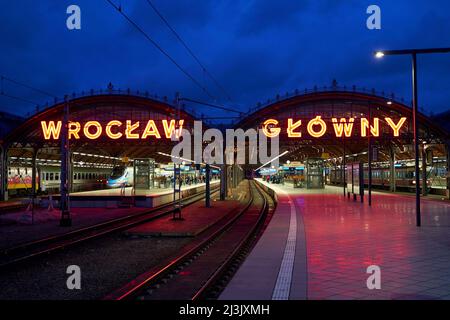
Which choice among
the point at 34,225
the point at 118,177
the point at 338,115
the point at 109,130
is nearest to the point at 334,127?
the point at 338,115

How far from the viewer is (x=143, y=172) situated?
44688 millimetres

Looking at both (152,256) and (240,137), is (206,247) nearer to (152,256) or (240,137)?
(152,256)

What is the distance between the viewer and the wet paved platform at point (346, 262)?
25.4 feet

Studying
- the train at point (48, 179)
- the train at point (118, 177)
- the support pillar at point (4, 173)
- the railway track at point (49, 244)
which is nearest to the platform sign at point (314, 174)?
the train at point (118, 177)

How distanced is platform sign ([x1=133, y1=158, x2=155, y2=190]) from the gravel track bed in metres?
27.6

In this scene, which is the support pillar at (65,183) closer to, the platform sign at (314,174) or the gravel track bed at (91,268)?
the gravel track bed at (91,268)

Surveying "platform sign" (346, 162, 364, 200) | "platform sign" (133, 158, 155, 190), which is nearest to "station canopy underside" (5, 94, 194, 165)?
"platform sign" (133, 158, 155, 190)

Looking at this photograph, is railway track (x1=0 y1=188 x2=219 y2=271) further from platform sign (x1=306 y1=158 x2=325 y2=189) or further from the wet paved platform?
platform sign (x1=306 y1=158 x2=325 y2=189)

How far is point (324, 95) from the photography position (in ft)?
127

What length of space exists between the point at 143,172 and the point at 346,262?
35.9m

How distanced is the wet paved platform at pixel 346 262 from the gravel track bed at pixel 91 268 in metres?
2.90

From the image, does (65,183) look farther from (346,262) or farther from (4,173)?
(4,173)
